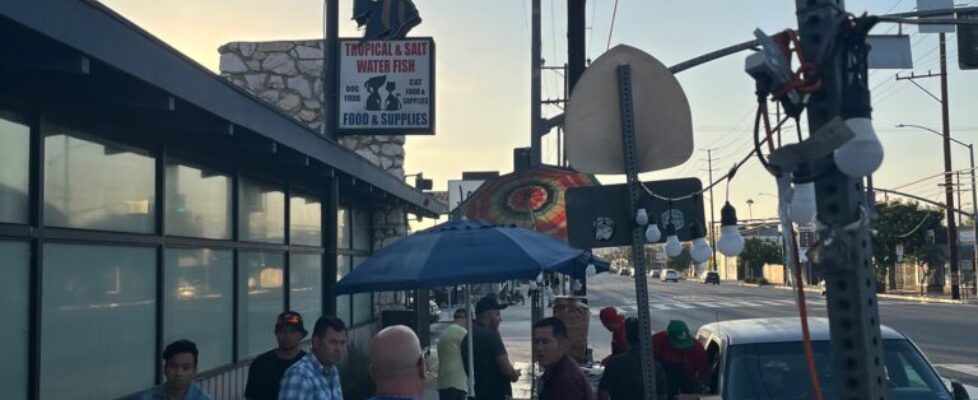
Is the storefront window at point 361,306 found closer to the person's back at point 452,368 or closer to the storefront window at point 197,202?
the storefront window at point 197,202

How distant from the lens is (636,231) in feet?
14.3

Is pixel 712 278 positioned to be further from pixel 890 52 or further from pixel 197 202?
pixel 197 202

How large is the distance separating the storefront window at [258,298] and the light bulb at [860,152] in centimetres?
844

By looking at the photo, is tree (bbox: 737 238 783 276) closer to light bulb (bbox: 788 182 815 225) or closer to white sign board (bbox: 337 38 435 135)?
white sign board (bbox: 337 38 435 135)

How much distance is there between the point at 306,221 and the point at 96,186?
20.3ft

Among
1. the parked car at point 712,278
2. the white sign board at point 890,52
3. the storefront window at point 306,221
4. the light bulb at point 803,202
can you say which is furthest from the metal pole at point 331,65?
the parked car at point 712,278

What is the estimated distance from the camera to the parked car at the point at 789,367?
21.3 ft

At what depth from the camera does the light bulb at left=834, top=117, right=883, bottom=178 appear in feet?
8.21

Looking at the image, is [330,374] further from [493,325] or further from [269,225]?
[269,225]

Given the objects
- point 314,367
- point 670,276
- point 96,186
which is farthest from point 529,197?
point 670,276

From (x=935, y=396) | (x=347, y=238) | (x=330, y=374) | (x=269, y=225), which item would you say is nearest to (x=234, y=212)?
(x=269, y=225)

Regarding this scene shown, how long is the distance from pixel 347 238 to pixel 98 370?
8836 mm

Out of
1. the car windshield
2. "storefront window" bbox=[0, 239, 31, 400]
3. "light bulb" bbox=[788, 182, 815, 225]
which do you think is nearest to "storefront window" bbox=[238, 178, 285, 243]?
"storefront window" bbox=[0, 239, 31, 400]

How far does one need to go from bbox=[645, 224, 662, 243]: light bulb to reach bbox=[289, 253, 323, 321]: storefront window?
8.43 meters
